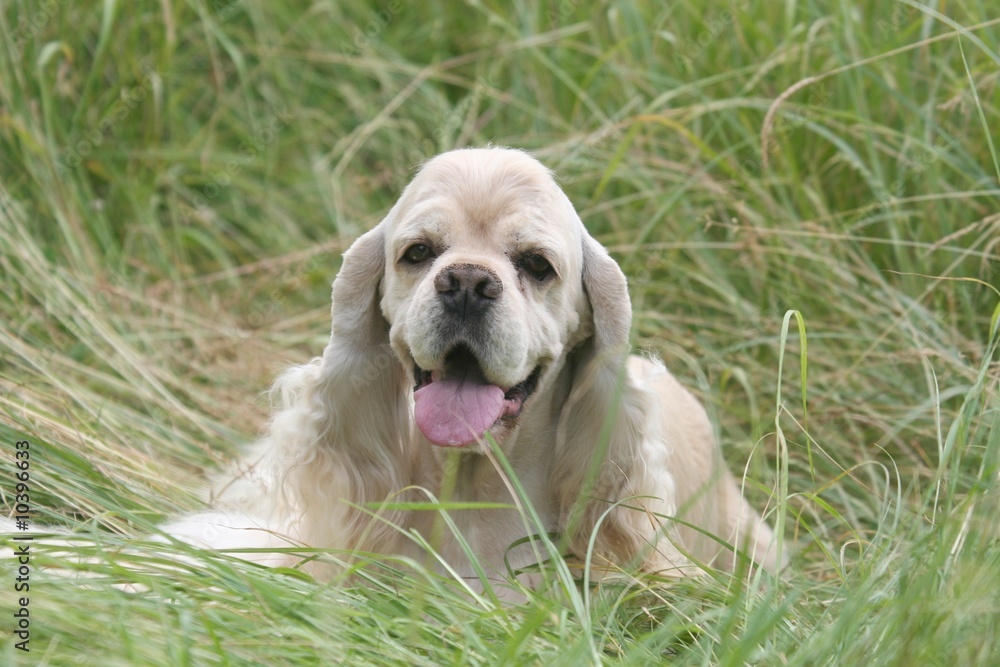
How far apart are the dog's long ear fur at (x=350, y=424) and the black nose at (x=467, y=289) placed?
1.37ft

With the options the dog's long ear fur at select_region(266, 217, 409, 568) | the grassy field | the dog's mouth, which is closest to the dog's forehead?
the dog's long ear fur at select_region(266, 217, 409, 568)

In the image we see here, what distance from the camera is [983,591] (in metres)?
2.06

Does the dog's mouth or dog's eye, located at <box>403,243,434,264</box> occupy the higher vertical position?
dog's eye, located at <box>403,243,434,264</box>

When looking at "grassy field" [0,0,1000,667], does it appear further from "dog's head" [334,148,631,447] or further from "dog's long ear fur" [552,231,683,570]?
"dog's head" [334,148,631,447]

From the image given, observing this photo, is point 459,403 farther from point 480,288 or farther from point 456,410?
point 480,288

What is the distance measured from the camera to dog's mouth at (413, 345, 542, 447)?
274cm

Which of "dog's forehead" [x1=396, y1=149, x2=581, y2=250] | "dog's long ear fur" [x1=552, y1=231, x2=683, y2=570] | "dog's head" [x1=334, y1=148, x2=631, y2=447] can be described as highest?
"dog's forehead" [x1=396, y1=149, x2=581, y2=250]

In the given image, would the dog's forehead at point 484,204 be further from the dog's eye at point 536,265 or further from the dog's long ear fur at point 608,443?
the dog's long ear fur at point 608,443

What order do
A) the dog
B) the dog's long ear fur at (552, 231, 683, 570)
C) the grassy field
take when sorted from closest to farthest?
the grassy field, the dog, the dog's long ear fur at (552, 231, 683, 570)

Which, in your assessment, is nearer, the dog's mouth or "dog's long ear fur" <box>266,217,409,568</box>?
the dog's mouth

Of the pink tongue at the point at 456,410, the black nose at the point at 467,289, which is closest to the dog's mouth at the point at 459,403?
the pink tongue at the point at 456,410

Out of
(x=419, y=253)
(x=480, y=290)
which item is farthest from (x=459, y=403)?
(x=419, y=253)

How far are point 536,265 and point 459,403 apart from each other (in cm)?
41

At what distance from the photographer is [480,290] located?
2719 millimetres
